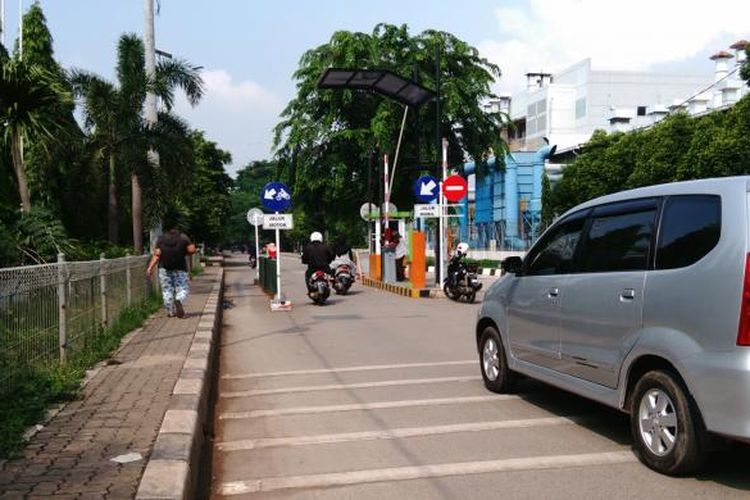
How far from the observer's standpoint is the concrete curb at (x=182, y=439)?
424 centimetres

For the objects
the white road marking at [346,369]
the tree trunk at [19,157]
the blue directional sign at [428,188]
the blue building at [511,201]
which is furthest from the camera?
the blue building at [511,201]

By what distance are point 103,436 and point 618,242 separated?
12.4 ft

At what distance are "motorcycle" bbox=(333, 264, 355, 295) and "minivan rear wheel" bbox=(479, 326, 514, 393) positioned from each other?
13.4 m

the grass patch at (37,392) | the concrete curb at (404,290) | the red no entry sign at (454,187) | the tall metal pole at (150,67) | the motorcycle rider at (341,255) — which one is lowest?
the concrete curb at (404,290)

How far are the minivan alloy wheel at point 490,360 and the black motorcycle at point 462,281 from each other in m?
10.3

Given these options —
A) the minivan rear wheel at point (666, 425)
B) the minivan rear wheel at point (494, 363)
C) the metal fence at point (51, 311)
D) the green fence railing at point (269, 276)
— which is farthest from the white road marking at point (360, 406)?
the green fence railing at point (269, 276)

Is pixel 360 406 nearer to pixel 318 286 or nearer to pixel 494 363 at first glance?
pixel 494 363

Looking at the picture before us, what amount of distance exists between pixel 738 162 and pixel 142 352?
22.4 m

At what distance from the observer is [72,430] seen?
5445 millimetres

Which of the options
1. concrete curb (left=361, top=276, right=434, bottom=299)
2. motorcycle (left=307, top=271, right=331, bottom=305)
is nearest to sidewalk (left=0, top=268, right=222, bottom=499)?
motorcycle (left=307, top=271, right=331, bottom=305)

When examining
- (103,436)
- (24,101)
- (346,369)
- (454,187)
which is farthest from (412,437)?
(454,187)

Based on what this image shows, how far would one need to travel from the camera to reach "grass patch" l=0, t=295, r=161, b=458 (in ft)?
16.7

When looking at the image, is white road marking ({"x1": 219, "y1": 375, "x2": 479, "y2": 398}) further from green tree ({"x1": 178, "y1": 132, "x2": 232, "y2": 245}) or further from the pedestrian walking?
green tree ({"x1": 178, "y1": 132, "x2": 232, "y2": 245})

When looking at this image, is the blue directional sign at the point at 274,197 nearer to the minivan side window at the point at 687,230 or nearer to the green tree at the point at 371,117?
the minivan side window at the point at 687,230
